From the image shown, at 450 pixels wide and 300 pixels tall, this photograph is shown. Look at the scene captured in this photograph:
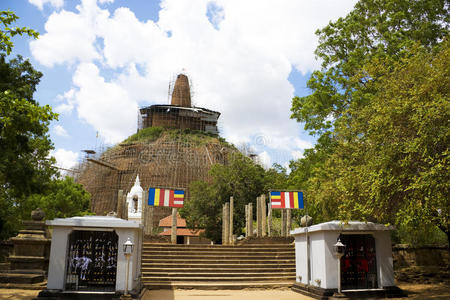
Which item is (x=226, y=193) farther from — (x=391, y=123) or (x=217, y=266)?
(x=391, y=123)

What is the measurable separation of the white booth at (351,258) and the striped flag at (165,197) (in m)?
9.25

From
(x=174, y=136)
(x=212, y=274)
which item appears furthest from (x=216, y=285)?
(x=174, y=136)

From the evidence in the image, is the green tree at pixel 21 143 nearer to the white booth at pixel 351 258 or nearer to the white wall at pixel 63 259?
the white wall at pixel 63 259

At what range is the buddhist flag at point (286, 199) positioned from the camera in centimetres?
1919

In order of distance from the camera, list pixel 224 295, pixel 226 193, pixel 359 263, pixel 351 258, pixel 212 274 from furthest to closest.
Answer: pixel 226 193 < pixel 212 274 < pixel 224 295 < pixel 351 258 < pixel 359 263

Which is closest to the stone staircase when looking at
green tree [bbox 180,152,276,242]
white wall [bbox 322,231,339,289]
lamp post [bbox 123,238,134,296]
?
white wall [bbox 322,231,339,289]

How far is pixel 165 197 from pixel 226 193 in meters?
13.8

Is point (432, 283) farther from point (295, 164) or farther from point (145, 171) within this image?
point (145, 171)

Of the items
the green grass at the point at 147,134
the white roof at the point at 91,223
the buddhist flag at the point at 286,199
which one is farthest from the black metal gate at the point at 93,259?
the green grass at the point at 147,134

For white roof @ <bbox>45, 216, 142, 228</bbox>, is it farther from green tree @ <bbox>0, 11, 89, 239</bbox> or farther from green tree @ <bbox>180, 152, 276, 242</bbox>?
green tree @ <bbox>180, 152, 276, 242</bbox>

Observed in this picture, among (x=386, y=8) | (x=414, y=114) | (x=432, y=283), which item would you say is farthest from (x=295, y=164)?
(x=414, y=114)

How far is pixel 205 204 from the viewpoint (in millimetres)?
33188

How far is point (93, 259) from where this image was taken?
34.8 ft

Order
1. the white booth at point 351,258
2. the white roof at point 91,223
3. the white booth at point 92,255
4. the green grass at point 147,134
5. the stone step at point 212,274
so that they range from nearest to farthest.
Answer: the white booth at point 92,255 < the white roof at point 91,223 < the white booth at point 351,258 < the stone step at point 212,274 < the green grass at point 147,134
